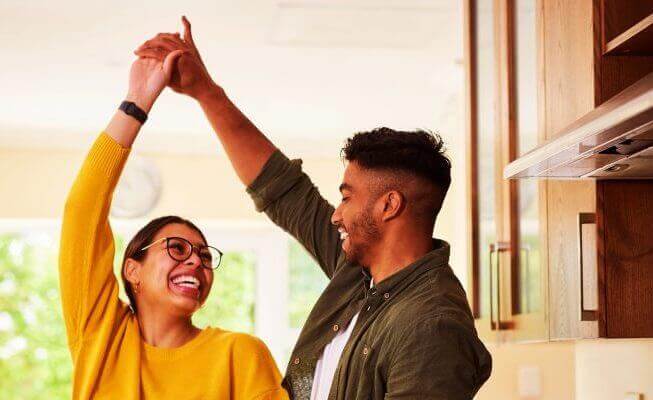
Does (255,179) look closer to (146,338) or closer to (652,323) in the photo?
(146,338)

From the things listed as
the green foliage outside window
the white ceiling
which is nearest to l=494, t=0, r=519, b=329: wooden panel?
the white ceiling

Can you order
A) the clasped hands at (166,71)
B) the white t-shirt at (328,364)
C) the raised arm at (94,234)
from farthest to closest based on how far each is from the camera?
1. the clasped hands at (166,71)
2. the raised arm at (94,234)
3. the white t-shirt at (328,364)

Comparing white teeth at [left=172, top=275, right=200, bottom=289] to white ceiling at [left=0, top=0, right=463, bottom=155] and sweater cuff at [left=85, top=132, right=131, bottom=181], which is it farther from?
white ceiling at [left=0, top=0, right=463, bottom=155]

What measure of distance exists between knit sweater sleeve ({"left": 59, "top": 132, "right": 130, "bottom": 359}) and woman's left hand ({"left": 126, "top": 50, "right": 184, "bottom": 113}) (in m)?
0.13

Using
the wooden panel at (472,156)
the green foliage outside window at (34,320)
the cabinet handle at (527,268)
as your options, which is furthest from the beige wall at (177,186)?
the cabinet handle at (527,268)

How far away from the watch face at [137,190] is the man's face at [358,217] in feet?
14.9

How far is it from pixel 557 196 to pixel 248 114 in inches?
155

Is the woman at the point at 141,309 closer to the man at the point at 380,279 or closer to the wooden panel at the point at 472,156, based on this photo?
the man at the point at 380,279

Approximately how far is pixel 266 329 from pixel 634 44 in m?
5.44

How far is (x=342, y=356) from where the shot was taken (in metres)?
1.77

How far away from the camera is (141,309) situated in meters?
2.24

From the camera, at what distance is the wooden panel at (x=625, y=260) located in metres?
1.79

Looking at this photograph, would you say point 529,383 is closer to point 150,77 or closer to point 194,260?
point 194,260

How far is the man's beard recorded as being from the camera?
1.80 meters
